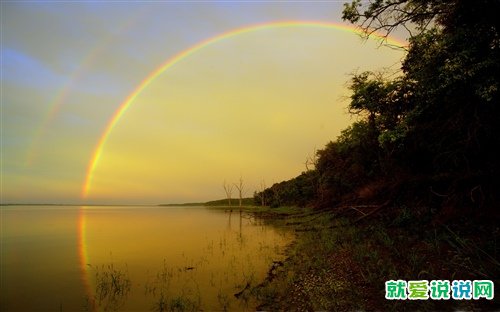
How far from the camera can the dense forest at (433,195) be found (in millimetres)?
8219

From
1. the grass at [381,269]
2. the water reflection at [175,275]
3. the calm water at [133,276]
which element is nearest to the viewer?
the grass at [381,269]

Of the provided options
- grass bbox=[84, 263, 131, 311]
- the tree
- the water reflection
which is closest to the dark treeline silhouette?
the tree

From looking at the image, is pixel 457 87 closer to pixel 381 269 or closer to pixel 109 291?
pixel 381 269

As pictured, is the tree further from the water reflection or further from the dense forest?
the water reflection

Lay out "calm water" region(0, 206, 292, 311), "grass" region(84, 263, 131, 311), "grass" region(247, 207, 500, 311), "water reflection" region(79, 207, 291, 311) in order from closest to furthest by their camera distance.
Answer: "grass" region(247, 207, 500, 311)
"water reflection" region(79, 207, 291, 311)
"grass" region(84, 263, 131, 311)
"calm water" region(0, 206, 292, 311)

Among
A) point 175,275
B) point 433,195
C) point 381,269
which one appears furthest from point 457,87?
point 175,275

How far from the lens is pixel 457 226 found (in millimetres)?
10664

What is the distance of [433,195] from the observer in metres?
13.7

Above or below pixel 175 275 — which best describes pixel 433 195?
above

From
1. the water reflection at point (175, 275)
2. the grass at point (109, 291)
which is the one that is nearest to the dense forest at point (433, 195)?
the water reflection at point (175, 275)

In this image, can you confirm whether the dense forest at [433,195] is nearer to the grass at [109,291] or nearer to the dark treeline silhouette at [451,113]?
the dark treeline silhouette at [451,113]

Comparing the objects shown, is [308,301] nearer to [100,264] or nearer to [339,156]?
[100,264]

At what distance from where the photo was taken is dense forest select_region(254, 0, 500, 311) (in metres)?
8.22

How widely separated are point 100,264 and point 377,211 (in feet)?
47.4
